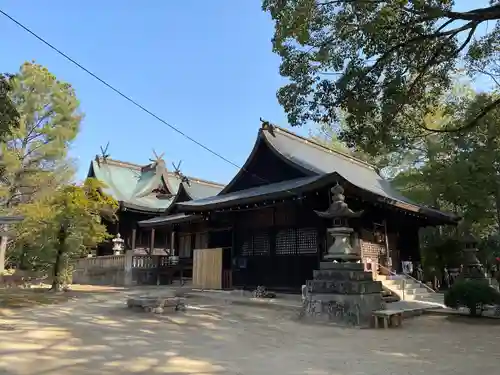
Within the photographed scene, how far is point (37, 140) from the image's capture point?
64.8 feet

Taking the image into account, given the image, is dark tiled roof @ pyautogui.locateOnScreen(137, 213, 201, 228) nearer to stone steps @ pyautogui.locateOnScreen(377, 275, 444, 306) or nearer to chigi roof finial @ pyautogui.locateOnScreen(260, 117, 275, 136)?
chigi roof finial @ pyautogui.locateOnScreen(260, 117, 275, 136)

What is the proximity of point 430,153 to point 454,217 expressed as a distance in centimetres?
567

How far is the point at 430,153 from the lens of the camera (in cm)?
2203

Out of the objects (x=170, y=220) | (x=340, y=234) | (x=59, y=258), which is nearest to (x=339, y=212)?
(x=340, y=234)

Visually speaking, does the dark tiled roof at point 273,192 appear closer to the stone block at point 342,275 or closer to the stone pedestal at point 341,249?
the stone pedestal at point 341,249

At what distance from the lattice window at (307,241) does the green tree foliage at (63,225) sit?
26.0 feet

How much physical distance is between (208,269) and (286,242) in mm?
4656

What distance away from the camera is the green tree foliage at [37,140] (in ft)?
61.9

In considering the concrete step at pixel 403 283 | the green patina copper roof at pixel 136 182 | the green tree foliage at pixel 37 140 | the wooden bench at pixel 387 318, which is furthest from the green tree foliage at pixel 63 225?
the concrete step at pixel 403 283

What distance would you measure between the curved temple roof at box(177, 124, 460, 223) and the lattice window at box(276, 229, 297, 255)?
6.01 ft

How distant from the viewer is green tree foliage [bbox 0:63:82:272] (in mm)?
18875

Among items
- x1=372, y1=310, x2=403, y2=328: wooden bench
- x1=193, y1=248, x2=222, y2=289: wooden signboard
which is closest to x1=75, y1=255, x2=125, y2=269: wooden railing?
x1=193, y1=248, x2=222, y2=289: wooden signboard

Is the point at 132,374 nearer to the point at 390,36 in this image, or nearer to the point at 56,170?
the point at 390,36

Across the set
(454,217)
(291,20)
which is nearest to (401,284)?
(454,217)
